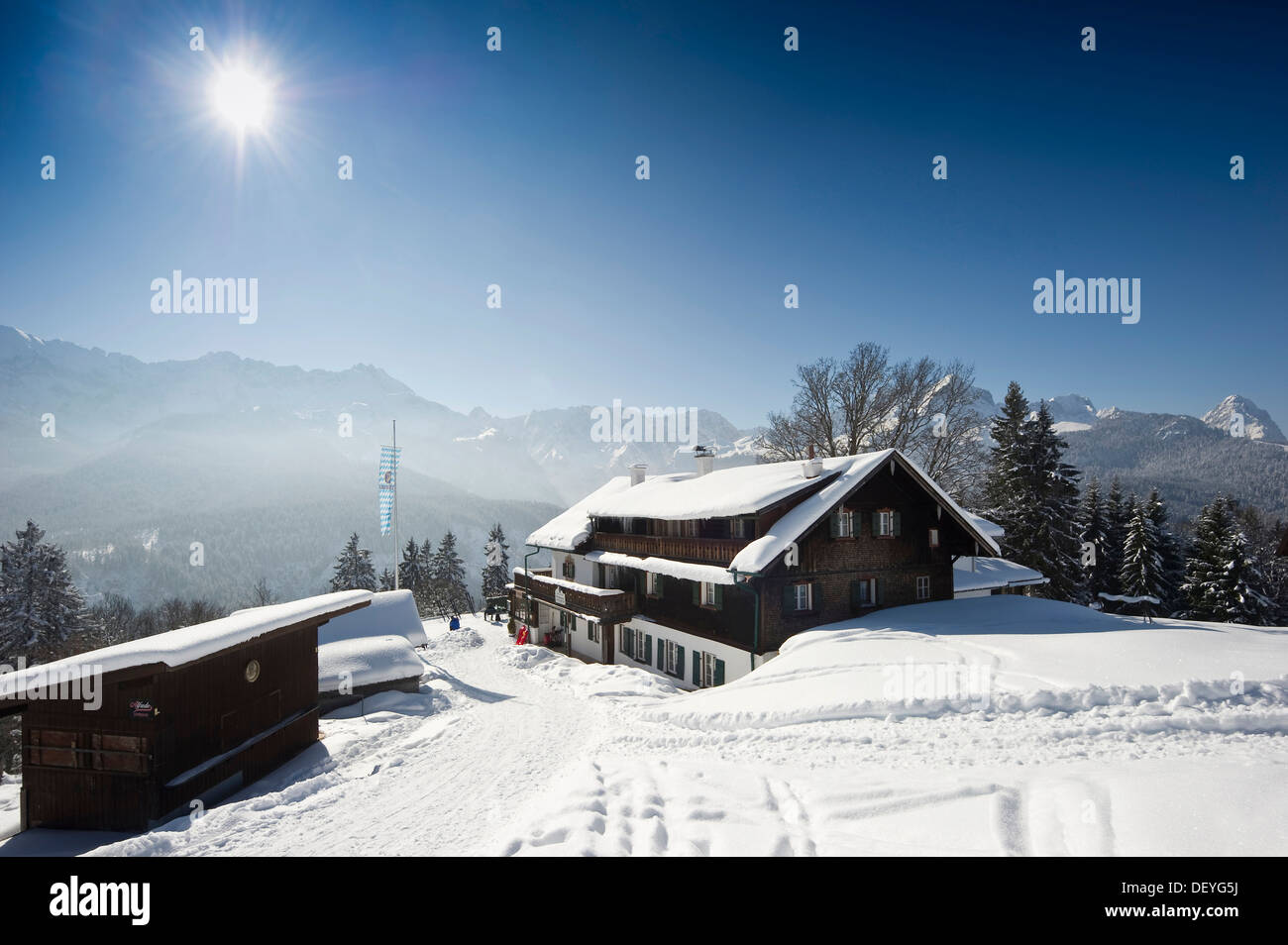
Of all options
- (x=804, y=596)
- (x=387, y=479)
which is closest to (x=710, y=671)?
(x=804, y=596)

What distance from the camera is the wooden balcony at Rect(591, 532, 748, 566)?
21656mm

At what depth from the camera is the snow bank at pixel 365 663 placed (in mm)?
18844

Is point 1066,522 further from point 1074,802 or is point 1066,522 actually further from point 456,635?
point 456,635

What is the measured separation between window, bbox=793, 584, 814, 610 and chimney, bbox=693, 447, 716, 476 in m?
10.5

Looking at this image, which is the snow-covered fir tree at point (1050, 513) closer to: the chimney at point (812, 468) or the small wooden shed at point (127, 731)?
the chimney at point (812, 468)

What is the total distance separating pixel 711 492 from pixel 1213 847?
20086mm

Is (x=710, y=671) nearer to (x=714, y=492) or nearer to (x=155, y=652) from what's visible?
(x=714, y=492)

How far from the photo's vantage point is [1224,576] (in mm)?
34219

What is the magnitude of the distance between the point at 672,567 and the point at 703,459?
29.4ft

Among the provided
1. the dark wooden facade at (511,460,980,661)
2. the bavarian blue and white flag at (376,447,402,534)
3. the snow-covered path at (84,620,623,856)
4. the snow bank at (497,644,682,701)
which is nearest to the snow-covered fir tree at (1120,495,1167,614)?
the dark wooden facade at (511,460,980,661)
